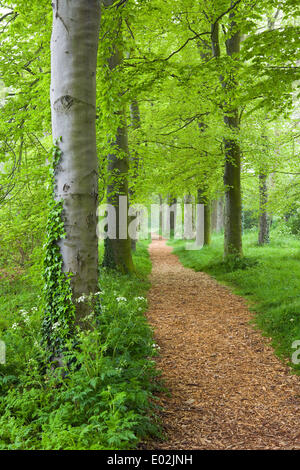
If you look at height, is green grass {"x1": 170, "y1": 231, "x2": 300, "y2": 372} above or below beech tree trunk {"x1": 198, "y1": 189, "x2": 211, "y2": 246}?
below

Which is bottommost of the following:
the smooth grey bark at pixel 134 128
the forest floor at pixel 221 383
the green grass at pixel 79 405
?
the forest floor at pixel 221 383

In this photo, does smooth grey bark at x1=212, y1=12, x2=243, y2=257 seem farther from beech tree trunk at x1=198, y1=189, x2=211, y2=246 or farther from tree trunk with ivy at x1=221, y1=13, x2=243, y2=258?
beech tree trunk at x1=198, y1=189, x2=211, y2=246

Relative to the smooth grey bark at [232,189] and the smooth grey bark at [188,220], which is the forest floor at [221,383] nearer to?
the smooth grey bark at [232,189]

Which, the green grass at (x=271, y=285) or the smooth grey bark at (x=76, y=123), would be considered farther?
the green grass at (x=271, y=285)

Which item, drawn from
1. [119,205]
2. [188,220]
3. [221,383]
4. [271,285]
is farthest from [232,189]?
[188,220]

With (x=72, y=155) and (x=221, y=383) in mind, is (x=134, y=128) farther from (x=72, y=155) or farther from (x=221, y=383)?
(x=221, y=383)

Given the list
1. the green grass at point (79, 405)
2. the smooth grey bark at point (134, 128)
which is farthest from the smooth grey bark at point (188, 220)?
the green grass at point (79, 405)

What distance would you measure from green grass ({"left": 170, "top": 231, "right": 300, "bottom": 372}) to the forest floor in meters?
0.27

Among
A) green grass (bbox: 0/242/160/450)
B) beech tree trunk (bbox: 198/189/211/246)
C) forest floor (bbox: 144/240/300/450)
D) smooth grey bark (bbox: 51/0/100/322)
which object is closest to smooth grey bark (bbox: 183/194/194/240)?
beech tree trunk (bbox: 198/189/211/246)

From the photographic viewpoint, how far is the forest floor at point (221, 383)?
3.63m

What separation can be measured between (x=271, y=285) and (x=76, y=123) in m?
6.64

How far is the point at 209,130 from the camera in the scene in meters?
12.9

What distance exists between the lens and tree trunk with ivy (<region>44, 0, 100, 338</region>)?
411 cm

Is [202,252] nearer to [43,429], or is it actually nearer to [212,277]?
[212,277]
